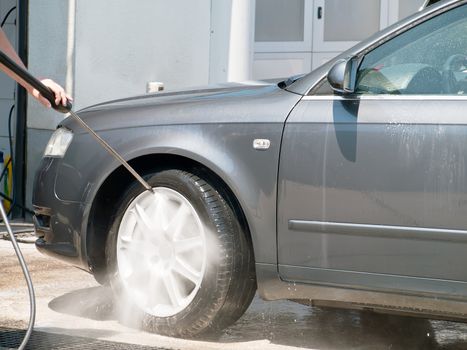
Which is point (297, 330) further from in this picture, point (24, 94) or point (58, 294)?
point (24, 94)

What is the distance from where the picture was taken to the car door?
404 centimetres

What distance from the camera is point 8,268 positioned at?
6.51 metres

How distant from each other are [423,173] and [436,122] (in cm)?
21

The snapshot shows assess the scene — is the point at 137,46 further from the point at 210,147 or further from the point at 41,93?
the point at 41,93

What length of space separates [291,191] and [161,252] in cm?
76

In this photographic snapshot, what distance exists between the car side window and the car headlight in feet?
5.06

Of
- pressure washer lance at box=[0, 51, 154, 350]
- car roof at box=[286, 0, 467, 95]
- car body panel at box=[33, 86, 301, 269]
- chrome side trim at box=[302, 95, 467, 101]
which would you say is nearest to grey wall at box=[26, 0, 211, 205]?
car body panel at box=[33, 86, 301, 269]

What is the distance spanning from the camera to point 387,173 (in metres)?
4.12

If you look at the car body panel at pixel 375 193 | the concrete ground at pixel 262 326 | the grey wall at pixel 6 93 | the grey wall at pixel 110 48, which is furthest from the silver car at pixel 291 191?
the grey wall at pixel 6 93

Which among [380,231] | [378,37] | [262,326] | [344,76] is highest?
[378,37]

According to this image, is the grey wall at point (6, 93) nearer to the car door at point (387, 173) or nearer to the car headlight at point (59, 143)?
the car headlight at point (59, 143)

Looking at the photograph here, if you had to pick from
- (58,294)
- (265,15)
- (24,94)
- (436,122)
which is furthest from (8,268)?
(265,15)

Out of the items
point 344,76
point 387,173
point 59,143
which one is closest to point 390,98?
point 344,76

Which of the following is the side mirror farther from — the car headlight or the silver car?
the car headlight
